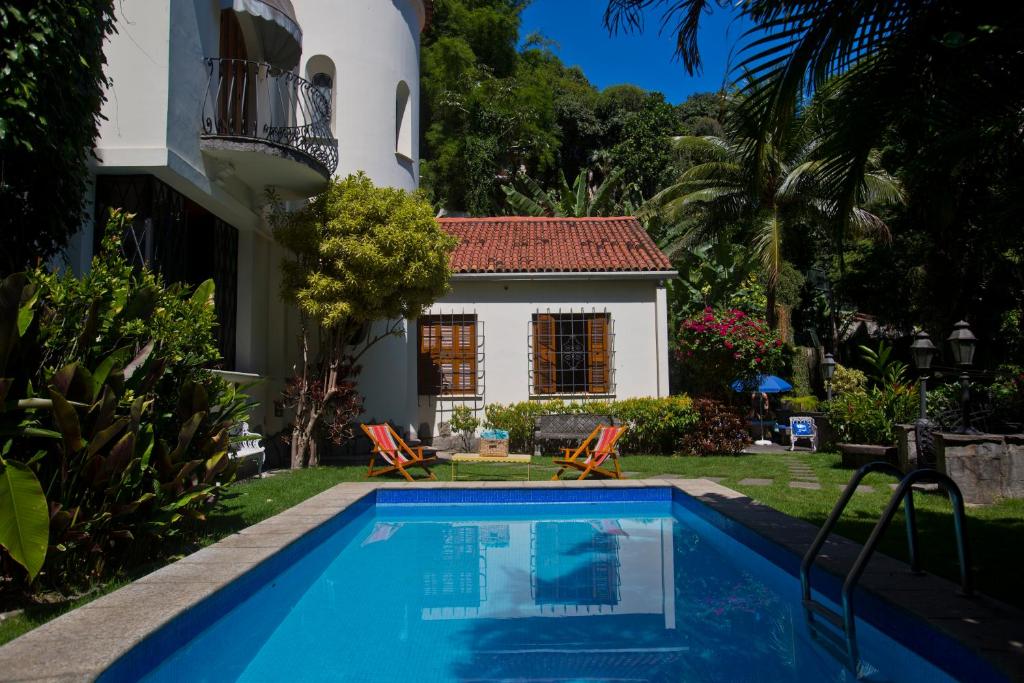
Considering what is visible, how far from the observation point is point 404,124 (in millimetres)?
15172

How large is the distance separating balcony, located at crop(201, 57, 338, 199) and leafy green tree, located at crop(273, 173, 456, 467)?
2.06ft

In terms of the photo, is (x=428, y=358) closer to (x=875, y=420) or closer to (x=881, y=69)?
(x=875, y=420)

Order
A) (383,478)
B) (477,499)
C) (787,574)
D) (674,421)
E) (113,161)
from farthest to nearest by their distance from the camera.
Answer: (674,421)
(383,478)
(477,499)
(113,161)
(787,574)

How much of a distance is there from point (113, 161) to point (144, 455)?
5006 mm

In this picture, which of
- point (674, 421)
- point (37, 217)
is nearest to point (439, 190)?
point (674, 421)

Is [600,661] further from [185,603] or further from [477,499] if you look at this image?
[477,499]

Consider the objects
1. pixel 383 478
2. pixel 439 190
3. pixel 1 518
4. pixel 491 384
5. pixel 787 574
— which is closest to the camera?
pixel 1 518

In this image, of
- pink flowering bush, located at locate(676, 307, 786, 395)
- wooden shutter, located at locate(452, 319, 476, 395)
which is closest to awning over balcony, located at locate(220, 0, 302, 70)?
wooden shutter, located at locate(452, 319, 476, 395)

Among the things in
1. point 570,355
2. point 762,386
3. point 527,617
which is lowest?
point 527,617

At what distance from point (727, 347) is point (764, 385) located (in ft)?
12.1

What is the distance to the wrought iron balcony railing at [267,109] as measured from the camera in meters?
10.4

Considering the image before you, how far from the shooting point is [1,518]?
3.90 m

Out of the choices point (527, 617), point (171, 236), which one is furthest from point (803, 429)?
point (171, 236)

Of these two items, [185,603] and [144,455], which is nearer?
[185,603]
